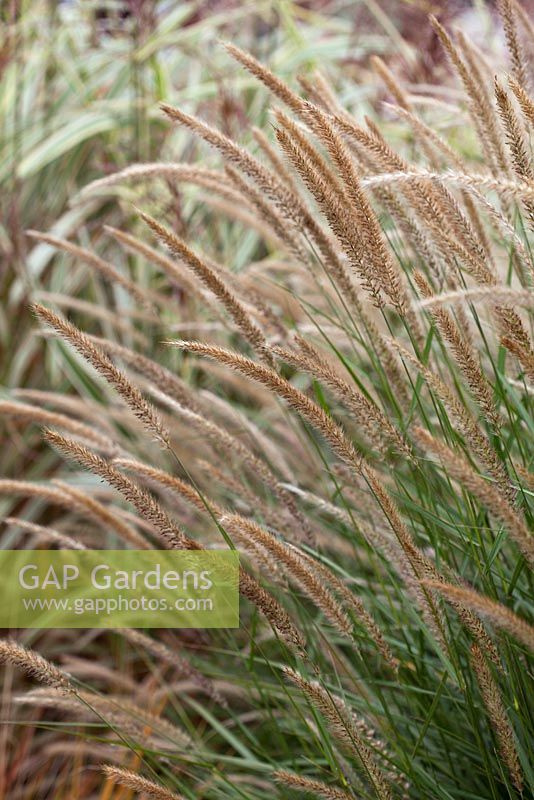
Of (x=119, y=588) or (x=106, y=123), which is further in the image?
(x=106, y=123)

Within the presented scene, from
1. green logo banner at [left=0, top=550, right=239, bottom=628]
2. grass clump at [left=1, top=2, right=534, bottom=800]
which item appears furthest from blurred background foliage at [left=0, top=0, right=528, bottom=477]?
grass clump at [left=1, top=2, right=534, bottom=800]

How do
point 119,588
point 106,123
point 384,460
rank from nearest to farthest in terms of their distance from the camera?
point 384,460 < point 119,588 < point 106,123

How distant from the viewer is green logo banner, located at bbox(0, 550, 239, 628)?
1.36m

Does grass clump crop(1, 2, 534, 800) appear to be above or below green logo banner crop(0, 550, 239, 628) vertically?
above

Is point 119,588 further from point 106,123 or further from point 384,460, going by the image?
point 106,123

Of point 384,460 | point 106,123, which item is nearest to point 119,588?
point 384,460

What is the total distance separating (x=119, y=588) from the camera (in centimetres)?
175

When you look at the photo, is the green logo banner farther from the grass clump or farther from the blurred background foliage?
the blurred background foliage

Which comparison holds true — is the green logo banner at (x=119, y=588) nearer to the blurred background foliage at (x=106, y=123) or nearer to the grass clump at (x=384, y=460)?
the grass clump at (x=384, y=460)

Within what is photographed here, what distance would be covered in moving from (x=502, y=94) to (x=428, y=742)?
3.00 ft

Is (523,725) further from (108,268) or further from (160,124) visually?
(160,124)

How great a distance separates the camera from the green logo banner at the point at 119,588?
1.36 metres

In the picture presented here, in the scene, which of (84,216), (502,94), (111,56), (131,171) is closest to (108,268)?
(131,171)

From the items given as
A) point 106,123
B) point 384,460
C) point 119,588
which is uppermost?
point 106,123
